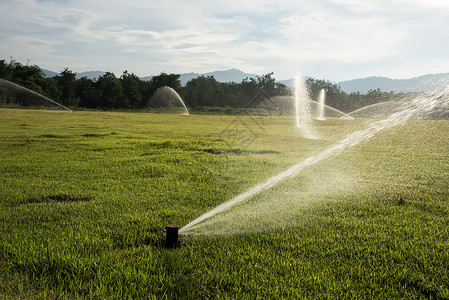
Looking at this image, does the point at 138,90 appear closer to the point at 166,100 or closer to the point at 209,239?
the point at 166,100

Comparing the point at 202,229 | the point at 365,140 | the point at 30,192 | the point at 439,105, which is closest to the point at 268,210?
the point at 202,229

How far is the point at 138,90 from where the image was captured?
72000 millimetres

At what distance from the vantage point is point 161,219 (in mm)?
4262

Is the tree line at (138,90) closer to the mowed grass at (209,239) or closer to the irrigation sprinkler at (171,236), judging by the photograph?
the mowed grass at (209,239)

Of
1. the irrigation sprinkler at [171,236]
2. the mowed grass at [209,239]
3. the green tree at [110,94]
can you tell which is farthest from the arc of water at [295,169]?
the green tree at [110,94]

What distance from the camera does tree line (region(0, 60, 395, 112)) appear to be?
63.8 m

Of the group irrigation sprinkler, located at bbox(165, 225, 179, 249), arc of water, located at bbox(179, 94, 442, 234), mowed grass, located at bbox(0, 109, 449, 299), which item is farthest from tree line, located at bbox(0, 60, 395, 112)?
irrigation sprinkler, located at bbox(165, 225, 179, 249)

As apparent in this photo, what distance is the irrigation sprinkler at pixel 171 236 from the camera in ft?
11.0

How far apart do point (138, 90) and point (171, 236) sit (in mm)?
72687

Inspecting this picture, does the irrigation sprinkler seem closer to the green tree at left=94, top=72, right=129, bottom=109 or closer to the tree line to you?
the tree line

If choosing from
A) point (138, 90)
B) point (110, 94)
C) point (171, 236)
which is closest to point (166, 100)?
point (138, 90)

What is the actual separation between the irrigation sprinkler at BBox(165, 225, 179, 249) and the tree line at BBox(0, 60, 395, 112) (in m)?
64.4

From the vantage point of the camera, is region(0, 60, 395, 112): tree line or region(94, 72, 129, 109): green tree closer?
region(0, 60, 395, 112): tree line

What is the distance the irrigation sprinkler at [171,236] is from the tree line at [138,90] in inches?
2535
